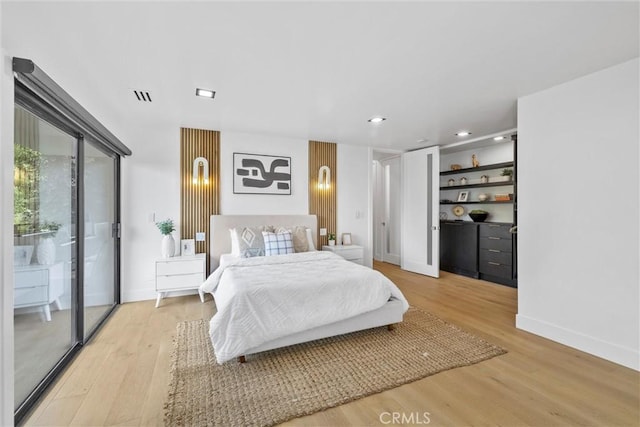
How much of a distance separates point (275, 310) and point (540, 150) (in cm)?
300

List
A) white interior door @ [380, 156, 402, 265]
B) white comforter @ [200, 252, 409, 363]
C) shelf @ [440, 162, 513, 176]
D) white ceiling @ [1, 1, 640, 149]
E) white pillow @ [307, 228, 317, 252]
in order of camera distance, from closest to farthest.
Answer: white ceiling @ [1, 1, 640, 149], white comforter @ [200, 252, 409, 363], white pillow @ [307, 228, 317, 252], shelf @ [440, 162, 513, 176], white interior door @ [380, 156, 402, 265]

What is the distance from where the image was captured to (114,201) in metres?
3.65

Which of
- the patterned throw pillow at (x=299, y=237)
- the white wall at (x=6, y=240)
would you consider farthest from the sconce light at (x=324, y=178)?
the white wall at (x=6, y=240)

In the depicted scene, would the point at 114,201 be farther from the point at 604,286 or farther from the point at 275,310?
the point at 604,286

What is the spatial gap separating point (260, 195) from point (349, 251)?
5.69 feet

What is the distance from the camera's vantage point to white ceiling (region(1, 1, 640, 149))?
66.5 inches

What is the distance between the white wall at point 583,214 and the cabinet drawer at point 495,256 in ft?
5.62

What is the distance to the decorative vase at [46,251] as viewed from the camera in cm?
198

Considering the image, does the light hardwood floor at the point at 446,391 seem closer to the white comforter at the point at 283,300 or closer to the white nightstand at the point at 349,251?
the white comforter at the point at 283,300

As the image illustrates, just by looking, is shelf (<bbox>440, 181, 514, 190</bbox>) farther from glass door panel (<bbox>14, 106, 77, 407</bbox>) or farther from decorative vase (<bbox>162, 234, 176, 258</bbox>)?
glass door panel (<bbox>14, 106, 77, 407</bbox>)

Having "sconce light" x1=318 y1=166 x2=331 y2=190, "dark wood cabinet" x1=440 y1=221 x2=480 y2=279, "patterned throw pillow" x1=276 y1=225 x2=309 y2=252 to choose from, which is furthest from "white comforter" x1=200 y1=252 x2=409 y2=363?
"dark wood cabinet" x1=440 y1=221 x2=480 y2=279

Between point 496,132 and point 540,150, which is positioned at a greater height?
point 496,132

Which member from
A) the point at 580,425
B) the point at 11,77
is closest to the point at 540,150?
the point at 580,425

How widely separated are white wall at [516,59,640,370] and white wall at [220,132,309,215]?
305 centimetres
